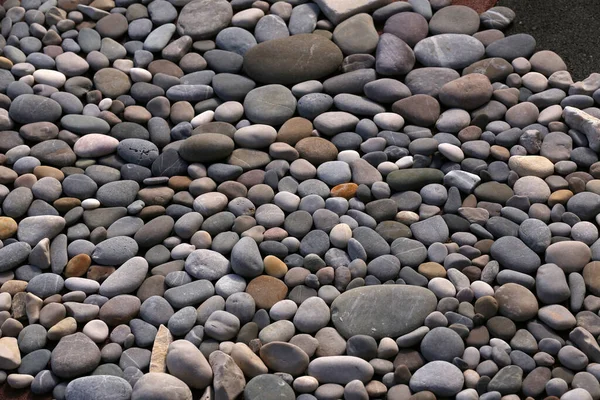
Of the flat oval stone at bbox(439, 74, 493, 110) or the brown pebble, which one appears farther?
the flat oval stone at bbox(439, 74, 493, 110)

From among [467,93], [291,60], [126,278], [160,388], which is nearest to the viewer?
[160,388]

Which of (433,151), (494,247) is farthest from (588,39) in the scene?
(494,247)

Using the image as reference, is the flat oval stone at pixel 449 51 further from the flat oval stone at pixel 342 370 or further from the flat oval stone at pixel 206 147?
the flat oval stone at pixel 342 370

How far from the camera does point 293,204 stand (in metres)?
2.19

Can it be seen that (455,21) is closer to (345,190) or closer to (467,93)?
(467,93)

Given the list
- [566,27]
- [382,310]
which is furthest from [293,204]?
[566,27]

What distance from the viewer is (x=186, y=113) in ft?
8.04

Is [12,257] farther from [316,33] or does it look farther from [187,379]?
[316,33]

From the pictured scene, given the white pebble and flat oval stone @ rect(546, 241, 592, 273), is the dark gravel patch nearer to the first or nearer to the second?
flat oval stone @ rect(546, 241, 592, 273)

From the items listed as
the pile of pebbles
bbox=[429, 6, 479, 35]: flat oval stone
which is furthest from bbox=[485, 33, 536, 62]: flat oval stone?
bbox=[429, 6, 479, 35]: flat oval stone

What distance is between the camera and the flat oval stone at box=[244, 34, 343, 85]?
253 centimetres

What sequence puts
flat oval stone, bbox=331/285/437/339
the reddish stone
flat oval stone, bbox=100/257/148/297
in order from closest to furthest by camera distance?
flat oval stone, bbox=331/285/437/339 → flat oval stone, bbox=100/257/148/297 → the reddish stone

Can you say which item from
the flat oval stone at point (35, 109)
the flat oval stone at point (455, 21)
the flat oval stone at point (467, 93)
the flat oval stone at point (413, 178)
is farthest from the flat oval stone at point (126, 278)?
the flat oval stone at point (455, 21)

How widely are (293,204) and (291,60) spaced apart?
60cm
